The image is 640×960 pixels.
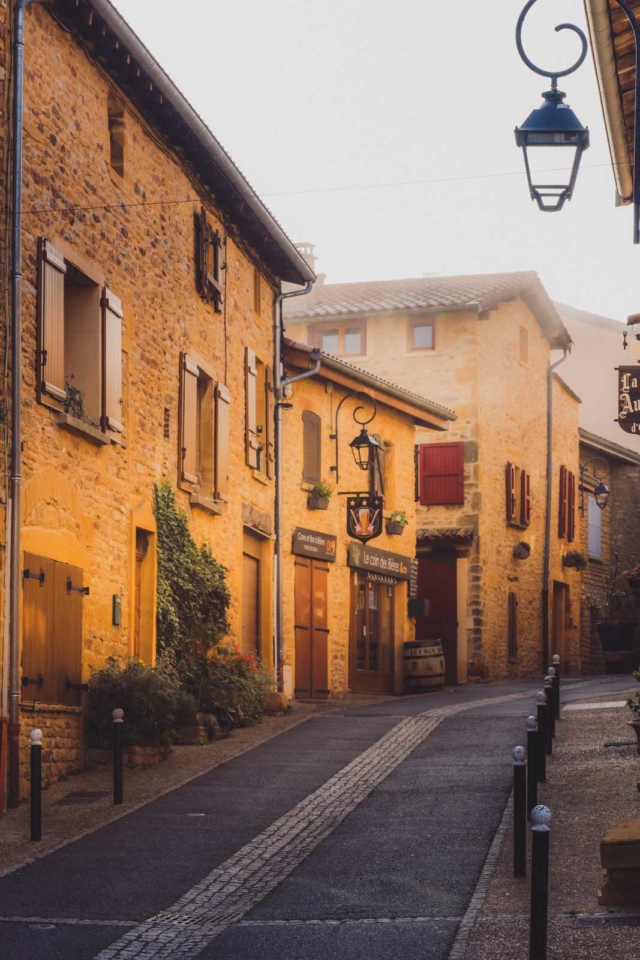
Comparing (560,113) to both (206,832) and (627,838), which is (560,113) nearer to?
(627,838)

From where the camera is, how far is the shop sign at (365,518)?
70.2 feet

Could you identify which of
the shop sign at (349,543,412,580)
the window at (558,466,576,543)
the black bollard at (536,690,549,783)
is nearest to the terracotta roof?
the window at (558,466,576,543)

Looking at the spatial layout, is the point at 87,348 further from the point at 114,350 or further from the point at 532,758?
the point at 532,758

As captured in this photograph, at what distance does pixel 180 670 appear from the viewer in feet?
50.8

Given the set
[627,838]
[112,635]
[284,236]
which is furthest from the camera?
[284,236]

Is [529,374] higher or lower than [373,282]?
lower

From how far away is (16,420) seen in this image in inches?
443

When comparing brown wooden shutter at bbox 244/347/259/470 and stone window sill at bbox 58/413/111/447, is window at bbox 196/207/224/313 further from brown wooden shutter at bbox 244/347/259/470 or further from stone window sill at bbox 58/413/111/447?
stone window sill at bbox 58/413/111/447

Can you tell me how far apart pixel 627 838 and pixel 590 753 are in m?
5.86

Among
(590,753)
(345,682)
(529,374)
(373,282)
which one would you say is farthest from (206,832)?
(373,282)

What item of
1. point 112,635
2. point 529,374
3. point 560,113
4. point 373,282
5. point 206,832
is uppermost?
point 373,282

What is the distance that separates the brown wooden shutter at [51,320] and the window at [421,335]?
1600 cm

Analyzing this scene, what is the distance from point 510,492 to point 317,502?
8.30m

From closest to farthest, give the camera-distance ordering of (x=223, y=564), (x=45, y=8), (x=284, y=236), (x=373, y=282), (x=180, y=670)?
1. (x=45, y=8)
2. (x=180, y=670)
3. (x=223, y=564)
4. (x=284, y=236)
5. (x=373, y=282)
